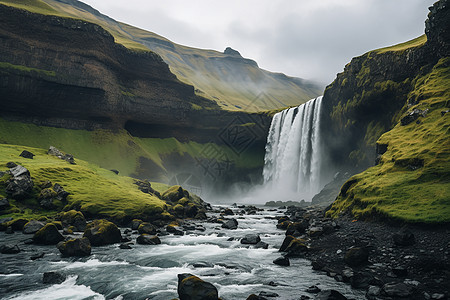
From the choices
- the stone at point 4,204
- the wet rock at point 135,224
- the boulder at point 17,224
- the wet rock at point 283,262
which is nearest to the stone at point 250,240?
the wet rock at point 283,262

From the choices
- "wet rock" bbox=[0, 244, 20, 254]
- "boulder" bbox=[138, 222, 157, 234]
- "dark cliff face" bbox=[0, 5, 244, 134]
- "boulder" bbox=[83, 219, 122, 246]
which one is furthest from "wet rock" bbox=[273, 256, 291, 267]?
"dark cliff face" bbox=[0, 5, 244, 134]

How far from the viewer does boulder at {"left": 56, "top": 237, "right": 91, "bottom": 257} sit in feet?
57.3

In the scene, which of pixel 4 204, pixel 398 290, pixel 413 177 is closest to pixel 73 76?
pixel 4 204

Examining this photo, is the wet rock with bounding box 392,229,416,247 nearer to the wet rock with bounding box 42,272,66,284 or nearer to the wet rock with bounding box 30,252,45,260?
the wet rock with bounding box 42,272,66,284

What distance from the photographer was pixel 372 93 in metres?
55.7

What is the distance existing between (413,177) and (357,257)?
43.2 ft

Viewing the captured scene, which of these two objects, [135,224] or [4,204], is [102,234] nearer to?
[135,224]

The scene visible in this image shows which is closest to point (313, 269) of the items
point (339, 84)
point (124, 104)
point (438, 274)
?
point (438, 274)

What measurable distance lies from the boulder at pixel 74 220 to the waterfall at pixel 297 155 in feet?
203

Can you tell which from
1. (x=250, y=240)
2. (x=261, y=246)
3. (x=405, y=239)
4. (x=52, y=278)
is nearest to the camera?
(x=52, y=278)

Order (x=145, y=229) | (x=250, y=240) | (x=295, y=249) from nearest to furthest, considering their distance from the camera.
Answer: (x=295, y=249) → (x=250, y=240) → (x=145, y=229)

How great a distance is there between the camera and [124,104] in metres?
97.1

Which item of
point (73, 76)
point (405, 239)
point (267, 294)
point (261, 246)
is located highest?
point (73, 76)

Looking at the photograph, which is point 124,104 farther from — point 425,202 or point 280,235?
point 425,202
